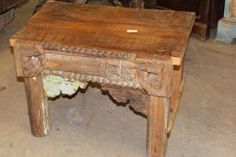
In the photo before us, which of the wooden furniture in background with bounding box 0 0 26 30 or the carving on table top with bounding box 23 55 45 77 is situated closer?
the carving on table top with bounding box 23 55 45 77

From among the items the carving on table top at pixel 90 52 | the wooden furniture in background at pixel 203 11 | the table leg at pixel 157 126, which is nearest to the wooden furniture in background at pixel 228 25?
the wooden furniture in background at pixel 203 11

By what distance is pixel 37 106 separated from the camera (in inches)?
65.1

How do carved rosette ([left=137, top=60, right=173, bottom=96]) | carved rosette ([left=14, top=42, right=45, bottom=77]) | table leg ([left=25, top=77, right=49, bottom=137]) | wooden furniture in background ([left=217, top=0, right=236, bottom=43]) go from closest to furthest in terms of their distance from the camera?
carved rosette ([left=137, top=60, right=173, bottom=96]) < carved rosette ([left=14, top=42, right=45, bottom=77]) < table leg ([left=25, top=77, right=49, bottom=137]) < wooden furniture in background ([left=217, top=0, right=236, bottom=43])

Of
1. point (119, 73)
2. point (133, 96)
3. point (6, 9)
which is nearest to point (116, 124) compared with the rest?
point (133, 96)

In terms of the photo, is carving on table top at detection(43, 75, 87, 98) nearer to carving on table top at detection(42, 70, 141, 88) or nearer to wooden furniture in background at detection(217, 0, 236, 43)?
carving on table top at detection(42, 70, 141, 88)

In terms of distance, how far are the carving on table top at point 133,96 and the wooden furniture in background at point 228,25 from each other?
4.04ft

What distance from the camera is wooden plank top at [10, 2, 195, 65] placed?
4.77ft

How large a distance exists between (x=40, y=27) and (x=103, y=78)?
340 mm

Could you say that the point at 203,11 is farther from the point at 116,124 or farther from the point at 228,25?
the point at 116,124

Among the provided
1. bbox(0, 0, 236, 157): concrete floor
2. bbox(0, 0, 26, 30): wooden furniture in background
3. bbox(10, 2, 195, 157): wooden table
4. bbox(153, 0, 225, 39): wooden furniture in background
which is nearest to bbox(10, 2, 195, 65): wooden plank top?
bbox(10, 2, 195, 157): wooden table

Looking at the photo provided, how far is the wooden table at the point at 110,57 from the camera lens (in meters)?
1.42

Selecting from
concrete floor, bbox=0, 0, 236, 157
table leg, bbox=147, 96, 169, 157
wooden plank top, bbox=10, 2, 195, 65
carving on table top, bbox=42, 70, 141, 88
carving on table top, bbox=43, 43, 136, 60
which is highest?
wooden plank top, bbox=10, 2, 195, 65

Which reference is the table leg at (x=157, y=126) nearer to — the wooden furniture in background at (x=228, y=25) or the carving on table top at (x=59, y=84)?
the carving on table top at (x=59, y=84)

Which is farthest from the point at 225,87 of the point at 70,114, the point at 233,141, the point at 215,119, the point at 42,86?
the point at 42,86
